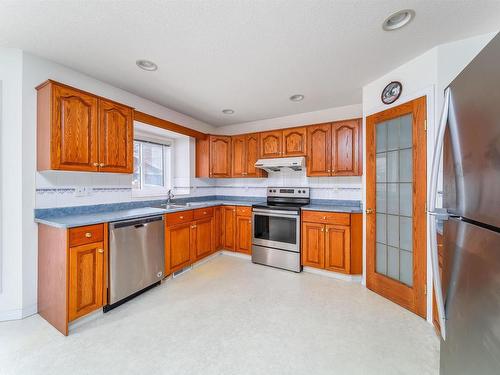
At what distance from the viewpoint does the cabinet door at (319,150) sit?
317 centimetres

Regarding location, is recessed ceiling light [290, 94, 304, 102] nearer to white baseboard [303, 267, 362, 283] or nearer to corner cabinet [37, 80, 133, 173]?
corner cabinet [37, 80, 133, 173]

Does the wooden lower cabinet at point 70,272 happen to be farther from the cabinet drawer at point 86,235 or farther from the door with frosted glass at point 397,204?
the door with frosted glass at point 397,204

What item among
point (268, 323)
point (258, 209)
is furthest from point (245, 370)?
point (258, 209)

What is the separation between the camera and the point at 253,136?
3.79 metres

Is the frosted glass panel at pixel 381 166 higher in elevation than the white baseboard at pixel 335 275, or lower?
higher

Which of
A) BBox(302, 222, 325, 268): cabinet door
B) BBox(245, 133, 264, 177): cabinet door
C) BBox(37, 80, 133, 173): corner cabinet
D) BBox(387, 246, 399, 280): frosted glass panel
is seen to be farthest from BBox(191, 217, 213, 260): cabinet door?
BBox(387, 246, 399, 280): frosted glass panel

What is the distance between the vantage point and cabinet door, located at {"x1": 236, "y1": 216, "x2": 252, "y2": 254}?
359 centimetres

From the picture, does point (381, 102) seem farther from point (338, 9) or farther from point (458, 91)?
point (458, 91)

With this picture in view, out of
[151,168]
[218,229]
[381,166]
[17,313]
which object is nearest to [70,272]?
[17,313]

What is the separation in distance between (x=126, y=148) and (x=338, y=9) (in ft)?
7.74

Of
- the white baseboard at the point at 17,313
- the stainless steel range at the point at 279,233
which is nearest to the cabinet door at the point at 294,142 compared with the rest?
the stainless steel range at the point at 279,233

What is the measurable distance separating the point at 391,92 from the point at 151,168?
3.35 meters

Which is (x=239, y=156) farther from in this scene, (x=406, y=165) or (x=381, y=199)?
(x=406, y=165)

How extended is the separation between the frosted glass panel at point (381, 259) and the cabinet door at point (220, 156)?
2.51 metres
